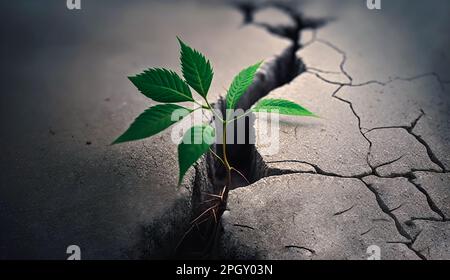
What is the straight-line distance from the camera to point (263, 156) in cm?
164

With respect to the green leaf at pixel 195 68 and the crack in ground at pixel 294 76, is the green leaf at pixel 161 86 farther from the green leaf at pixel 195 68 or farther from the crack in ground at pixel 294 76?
the crack in ground at pixel 294 76

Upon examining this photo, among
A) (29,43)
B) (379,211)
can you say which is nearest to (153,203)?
(379,211)

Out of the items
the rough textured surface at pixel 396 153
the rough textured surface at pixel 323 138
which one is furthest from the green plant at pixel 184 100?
the rough textured surface at pixel 396 153

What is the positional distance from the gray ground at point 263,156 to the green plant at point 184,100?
246 mm

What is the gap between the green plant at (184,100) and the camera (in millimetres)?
1283

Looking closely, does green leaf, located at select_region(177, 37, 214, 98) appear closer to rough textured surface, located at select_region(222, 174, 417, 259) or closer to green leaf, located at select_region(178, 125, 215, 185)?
green leaf, located at select_region(178, 125, 215, 185)

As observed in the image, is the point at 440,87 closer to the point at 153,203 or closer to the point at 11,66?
the point at 153,203

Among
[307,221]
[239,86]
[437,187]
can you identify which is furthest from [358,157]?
Result: [239,86]

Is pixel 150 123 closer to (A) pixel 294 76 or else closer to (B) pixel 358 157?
(B) pixel 358 157

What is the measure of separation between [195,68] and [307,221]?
24.1 inches

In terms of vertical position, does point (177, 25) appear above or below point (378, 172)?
above

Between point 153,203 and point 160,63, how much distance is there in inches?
41.8

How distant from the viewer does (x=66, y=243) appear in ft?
4.49

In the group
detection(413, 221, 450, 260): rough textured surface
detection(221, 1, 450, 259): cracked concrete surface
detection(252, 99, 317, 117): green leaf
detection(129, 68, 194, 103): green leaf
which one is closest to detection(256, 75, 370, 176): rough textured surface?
detection(221, 1, 450, 259): cracked concrete surface
